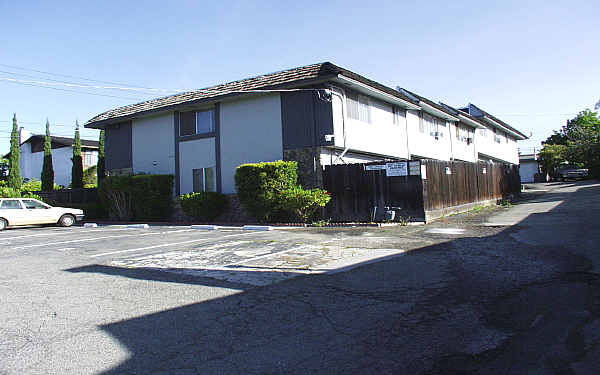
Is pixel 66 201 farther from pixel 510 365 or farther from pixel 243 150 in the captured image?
pixel 510 365

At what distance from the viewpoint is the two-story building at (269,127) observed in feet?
54.1

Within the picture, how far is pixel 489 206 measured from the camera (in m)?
20.9

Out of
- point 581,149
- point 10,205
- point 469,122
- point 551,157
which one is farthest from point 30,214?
point 551,157

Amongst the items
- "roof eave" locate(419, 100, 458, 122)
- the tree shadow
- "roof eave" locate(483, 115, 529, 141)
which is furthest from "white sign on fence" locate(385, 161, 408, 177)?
"roof eave" locate(483, 115, 529, 141)

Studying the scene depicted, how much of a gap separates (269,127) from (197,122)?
14.0 feet

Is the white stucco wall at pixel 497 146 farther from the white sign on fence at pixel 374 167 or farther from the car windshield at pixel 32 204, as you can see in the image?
the car windshield at pixel 32 204

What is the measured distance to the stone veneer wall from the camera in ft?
53.3

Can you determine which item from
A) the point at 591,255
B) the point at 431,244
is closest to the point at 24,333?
the point at 431,244

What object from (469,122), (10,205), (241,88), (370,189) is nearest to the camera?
(370,189)

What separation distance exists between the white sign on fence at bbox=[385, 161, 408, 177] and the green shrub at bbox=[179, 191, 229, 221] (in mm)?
7189

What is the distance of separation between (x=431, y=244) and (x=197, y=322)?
617 centimetres

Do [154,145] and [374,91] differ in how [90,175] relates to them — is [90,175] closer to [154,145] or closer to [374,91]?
[154,145]

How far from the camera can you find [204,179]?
1973 cm

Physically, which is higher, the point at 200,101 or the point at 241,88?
the point at 241,88
